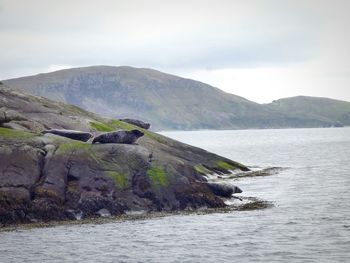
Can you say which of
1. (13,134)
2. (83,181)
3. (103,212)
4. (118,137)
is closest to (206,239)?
(103,212)

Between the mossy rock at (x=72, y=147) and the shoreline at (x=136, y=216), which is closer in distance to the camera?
the shoreline at (x=136, y=216)

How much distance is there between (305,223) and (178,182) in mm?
14346

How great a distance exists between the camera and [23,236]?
42.1 m

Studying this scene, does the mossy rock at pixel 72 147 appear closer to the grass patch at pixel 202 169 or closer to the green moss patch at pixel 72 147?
the green moss patch at pixel 72 147

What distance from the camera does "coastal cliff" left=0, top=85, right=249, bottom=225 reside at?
160ft

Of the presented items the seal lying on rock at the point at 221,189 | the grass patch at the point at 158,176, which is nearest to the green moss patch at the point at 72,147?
the grass patch at the point at 158,176

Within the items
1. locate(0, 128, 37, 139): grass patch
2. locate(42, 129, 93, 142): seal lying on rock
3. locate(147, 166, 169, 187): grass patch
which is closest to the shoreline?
locate(147, 166, 169, 187): grass patch

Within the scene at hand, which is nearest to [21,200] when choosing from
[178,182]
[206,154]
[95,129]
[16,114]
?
[178,182]

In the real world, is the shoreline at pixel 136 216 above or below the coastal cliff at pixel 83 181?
below

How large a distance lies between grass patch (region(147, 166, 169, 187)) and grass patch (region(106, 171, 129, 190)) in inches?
99.1

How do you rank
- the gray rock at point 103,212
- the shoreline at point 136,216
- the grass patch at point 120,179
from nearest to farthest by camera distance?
the shoreline at point 136,216 < the gray rock at point 103,212 < the grass patch at point 120,179

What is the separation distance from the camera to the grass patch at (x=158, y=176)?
5422 centimetres

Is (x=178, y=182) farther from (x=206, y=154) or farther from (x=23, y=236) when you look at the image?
(x=206, y=154)

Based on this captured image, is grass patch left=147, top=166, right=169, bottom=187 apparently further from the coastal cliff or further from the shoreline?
the shoreline
